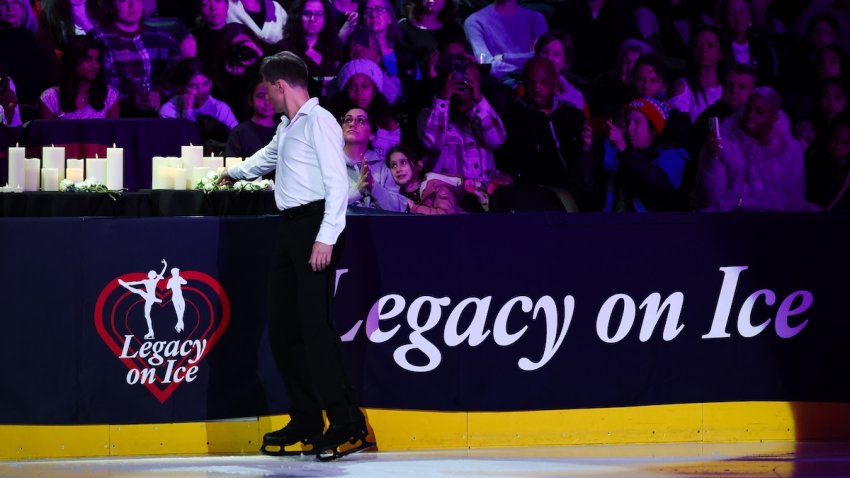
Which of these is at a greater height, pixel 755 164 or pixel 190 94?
Result: pixel 190 94

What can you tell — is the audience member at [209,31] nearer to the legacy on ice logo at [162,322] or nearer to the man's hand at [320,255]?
the legacy on ice logo at [162,322]

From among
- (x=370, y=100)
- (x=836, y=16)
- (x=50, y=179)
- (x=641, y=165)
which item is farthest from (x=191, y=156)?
(x=836, y=16)

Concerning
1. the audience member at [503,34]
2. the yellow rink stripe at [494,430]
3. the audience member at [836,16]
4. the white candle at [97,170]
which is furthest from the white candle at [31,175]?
the audience member at [836,16]

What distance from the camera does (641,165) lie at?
995cm

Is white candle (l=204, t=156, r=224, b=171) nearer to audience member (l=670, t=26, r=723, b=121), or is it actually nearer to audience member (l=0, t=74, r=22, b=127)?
audience member (l=0, t=74, r=22, b=127)

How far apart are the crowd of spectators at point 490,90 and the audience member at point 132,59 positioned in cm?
1

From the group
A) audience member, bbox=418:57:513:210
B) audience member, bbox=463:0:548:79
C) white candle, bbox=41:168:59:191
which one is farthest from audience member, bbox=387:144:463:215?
white candle, bbox=41:168:59:191

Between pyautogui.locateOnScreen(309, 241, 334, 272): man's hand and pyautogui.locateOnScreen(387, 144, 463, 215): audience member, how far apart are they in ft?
12.6

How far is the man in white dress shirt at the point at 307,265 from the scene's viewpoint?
18.2 feet

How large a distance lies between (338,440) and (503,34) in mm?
5715

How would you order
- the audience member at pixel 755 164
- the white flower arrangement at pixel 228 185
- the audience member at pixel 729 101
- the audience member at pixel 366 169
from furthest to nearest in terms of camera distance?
the audience member at pixel 729 101, the audience member at pixel 755 164, the audience member at pixel 366 169, the white flower arrangement at pixel 228 185

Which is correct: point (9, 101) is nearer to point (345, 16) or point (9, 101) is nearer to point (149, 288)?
point (345, 16)

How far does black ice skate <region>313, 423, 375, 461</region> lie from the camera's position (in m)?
5.68

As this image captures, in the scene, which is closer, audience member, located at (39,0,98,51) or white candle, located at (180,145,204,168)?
white candle, located at (180,145,204,168)
